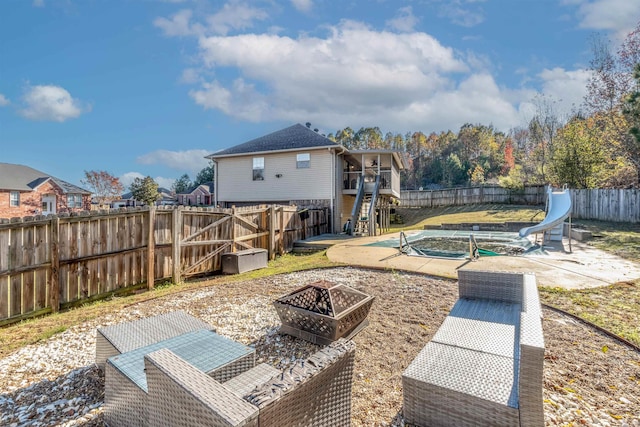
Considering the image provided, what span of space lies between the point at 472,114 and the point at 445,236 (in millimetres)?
55820

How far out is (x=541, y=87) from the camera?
30.7m

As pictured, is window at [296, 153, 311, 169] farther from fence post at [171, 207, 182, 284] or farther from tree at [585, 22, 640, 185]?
tree at [585, 22, 640, 185]

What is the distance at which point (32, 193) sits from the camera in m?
27.4

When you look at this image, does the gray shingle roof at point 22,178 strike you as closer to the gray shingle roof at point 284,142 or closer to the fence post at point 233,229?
the gray shingle roof at point 284,142

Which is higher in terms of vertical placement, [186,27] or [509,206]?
[186,27]

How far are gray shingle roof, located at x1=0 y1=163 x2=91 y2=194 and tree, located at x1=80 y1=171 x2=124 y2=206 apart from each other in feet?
26.5

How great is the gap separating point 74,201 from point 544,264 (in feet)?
133

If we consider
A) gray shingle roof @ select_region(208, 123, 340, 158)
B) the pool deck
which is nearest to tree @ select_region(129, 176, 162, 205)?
gray shingle roof @ select_region(208, 123, 340, 158)

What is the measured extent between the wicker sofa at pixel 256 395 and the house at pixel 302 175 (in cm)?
1288

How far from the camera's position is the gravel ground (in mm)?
2264

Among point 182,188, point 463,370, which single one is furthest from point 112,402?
point 182,188

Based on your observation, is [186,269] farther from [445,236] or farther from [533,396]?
[445,236]

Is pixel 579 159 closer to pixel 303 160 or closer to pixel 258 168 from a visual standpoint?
pixel 303 160

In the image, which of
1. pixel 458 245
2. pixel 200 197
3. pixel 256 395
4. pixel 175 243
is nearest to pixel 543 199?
pixel 458 245
